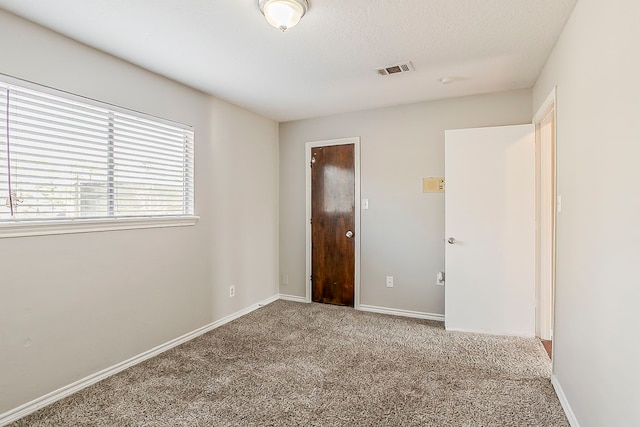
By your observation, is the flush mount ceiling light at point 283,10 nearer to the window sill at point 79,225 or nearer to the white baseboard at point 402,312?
the window sill at point 79,225

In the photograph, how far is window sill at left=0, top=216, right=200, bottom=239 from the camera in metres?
1.96

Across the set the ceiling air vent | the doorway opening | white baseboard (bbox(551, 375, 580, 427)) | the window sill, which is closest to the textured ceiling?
the ceiling air vent

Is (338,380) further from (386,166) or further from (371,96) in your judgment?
(371,96)

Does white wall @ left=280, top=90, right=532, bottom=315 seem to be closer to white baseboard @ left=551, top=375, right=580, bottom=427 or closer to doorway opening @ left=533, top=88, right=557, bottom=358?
doorway opening @ left=533, top=88, right=557, bottom=358

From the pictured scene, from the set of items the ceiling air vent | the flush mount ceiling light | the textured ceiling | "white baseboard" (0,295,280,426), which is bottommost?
"white baseboard" (0,295,280,426)

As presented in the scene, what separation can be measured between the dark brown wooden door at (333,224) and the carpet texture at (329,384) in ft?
3.03

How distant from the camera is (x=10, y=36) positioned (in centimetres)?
195

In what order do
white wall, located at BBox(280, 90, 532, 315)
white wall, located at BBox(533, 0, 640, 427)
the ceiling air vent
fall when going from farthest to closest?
white wall, located at BBox(280, 90, 532, 315) < the ceiling air vent < white wall, located at BBox(533, 0, 640, 427)

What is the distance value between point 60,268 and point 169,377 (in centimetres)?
107

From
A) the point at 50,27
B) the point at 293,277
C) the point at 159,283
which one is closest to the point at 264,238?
the point at 293,277

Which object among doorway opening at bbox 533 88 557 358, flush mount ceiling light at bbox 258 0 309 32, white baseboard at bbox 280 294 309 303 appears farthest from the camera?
white baseboard at bbox 280 294 309 303

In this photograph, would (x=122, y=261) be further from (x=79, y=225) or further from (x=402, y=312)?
(x=402, y=312)

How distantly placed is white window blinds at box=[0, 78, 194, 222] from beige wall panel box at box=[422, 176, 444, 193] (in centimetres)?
254

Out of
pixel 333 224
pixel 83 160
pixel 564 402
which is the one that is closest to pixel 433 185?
pixel 333 224
